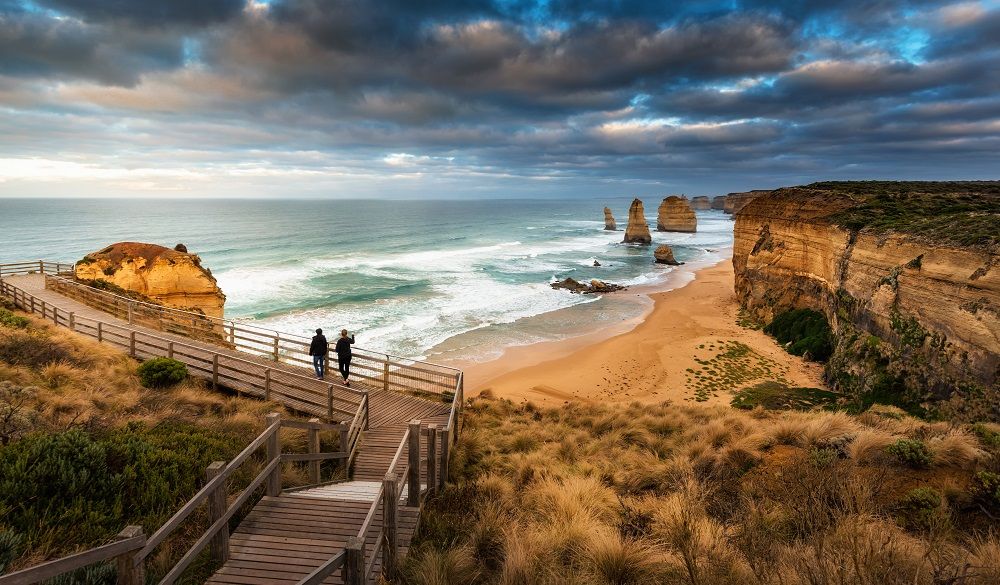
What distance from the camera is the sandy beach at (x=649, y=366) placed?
1931cm

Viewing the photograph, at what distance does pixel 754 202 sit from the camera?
31.9m

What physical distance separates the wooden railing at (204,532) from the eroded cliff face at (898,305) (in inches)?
647

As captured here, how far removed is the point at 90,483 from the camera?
17.0 feet

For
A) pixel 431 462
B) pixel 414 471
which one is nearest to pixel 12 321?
pixel 431 462

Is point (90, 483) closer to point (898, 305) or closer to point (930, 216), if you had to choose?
point (898, 305)

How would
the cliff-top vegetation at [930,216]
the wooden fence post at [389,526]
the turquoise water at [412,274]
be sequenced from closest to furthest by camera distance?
the wooden fence post at [389,526], the cliff-top vegetation at [930,216], the turquoise water at [412,274]

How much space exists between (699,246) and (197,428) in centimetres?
8114

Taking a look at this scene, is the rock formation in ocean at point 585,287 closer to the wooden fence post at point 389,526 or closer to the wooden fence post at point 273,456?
the wooden fence post at point 273,456

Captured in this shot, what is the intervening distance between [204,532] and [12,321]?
586 inches

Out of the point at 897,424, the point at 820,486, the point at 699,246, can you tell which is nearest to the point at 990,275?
the point at 897,424

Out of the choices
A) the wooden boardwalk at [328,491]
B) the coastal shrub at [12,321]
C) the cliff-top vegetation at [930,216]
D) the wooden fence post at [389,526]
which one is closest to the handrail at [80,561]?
the wooden boardwalk at [328,491]

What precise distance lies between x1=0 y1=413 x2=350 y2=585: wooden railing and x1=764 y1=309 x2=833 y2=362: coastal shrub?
22464 millimetres

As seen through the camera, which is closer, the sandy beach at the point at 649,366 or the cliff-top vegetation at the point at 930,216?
the cliff-top vegetation at the point at 930,216

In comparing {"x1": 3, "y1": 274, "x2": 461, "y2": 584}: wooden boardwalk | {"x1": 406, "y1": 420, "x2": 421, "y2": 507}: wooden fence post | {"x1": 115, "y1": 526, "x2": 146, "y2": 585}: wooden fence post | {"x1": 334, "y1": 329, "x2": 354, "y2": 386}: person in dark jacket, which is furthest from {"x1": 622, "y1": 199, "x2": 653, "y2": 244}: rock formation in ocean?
{"x1": 115, "y1": 526, "x2": 146, "y2": 585}: wooden fence post
